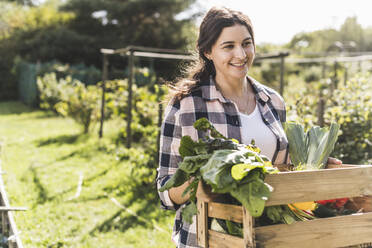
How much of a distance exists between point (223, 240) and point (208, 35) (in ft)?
3.61

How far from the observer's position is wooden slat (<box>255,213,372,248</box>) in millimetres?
1453

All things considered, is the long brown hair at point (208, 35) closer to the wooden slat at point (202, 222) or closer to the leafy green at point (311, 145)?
the leafy green at point (311, 145)

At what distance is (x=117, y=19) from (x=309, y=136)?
26.8 metres

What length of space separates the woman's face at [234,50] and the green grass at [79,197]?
2601 mm

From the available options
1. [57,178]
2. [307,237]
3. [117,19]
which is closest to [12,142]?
[57,178]

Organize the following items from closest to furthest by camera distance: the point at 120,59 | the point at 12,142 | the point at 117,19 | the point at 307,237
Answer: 1. the point at 307,237
2. the point at 12,142
3. the point at 120,59
4. the point at 117,19

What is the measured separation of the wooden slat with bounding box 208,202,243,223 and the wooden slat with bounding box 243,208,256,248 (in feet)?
0.14

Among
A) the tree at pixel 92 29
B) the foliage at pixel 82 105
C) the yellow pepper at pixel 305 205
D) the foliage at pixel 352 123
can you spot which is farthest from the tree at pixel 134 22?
the yellow pepper at pixel 305 205

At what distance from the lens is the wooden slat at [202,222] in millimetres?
1559

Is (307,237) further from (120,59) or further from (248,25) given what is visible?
(120,59)

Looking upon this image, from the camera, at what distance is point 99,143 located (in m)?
8.98

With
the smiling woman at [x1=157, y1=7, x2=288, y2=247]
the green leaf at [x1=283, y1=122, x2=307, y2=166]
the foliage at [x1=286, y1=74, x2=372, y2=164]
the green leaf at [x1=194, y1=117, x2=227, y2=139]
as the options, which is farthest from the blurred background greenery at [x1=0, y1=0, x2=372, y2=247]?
the green leaf at [x1=194, y1=117, x2=227, y2=139]

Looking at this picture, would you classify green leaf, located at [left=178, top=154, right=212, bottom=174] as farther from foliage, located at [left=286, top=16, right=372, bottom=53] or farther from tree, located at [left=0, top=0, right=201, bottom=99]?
foliage, located at [left=286, top=16, right=372, bottom=53]

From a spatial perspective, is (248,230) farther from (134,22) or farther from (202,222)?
(134,22)
